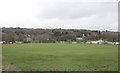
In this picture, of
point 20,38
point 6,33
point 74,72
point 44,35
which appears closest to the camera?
point 74,72

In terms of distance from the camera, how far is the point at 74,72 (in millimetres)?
17984

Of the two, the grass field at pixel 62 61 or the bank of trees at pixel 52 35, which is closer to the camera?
the grass field at pixel 62 61

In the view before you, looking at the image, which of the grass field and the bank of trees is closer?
the grass field

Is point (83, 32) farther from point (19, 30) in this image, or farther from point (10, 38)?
point (10, 38)

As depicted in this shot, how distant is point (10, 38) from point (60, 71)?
131586 mm

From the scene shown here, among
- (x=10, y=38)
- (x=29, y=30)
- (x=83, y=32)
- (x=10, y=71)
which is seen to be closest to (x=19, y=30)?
(x=29, y=30)

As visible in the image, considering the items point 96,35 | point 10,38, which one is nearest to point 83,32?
point 96,35

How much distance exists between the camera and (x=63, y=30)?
184m

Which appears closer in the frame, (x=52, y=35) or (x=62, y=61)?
(x=62, y=61)

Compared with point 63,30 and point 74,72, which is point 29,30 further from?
point 74,72

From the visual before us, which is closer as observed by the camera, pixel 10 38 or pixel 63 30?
Result: pixel 10 38

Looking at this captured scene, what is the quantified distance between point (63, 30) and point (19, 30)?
94.1 ft

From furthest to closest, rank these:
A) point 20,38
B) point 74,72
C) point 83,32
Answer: point 83,32
point 20,38
point 74,72

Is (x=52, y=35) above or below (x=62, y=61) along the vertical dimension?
below
